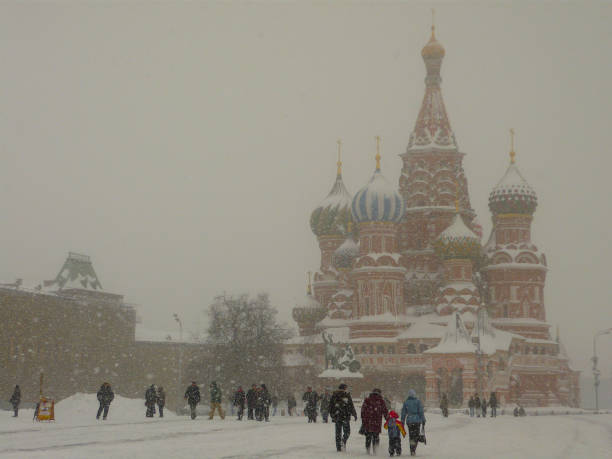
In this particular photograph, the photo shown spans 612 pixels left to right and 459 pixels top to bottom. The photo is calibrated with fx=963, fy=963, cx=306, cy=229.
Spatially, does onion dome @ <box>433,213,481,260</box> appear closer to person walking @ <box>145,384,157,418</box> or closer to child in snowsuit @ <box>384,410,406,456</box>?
person walking @ <box>145,384,157,418</box>

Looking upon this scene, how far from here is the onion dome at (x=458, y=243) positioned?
70375 mm

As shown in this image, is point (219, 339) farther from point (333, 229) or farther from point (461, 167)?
point (461, 167)

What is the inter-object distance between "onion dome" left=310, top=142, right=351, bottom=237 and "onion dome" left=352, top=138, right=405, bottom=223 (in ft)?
32.3

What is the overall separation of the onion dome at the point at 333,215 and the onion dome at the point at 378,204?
983cm

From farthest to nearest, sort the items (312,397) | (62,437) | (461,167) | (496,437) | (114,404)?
(461,167) → (114,404) → (312,397) → (496,437) → (62,437)

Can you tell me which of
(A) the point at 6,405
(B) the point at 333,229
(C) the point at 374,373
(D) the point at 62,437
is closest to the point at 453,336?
(C) the point at 374,373

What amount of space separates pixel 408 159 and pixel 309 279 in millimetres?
15272

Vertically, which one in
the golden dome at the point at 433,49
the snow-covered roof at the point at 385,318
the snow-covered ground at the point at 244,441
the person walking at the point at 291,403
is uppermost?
the golden dome at the point at 433,49

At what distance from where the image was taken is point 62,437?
73.8 ft

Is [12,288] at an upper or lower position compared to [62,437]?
upper

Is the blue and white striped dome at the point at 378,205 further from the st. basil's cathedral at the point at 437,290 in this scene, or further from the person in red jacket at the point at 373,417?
the person in red jacket at the point at 373,417

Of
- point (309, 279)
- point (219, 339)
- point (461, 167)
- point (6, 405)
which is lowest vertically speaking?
point (6, 405)

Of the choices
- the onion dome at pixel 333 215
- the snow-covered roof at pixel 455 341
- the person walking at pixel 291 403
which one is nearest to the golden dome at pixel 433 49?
the onion dome at pixel 333 215

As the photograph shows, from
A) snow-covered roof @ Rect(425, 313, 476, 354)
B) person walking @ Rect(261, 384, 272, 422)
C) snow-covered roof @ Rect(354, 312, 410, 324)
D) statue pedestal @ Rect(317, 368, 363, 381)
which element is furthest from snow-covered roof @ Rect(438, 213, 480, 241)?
person walking @ Rect(261, 384, 272, 422)
